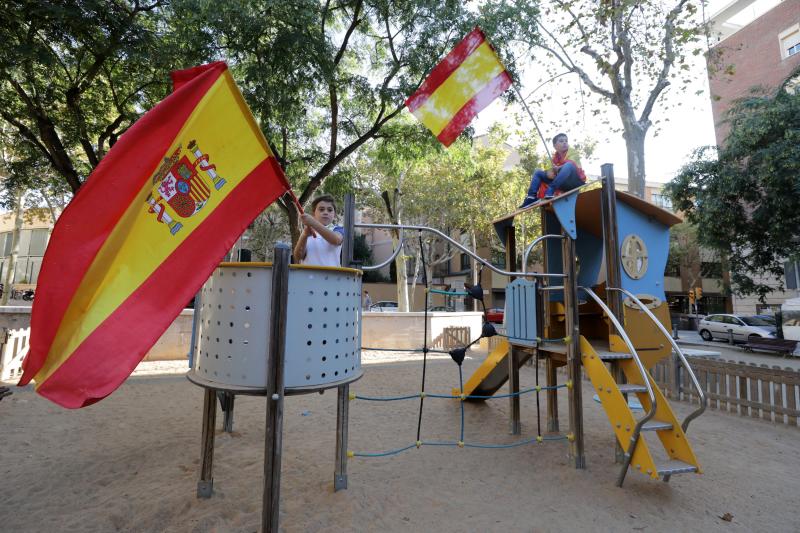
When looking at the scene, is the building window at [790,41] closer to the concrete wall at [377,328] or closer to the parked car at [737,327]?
the parked car at [737,327]

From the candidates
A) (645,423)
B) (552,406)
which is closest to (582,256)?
(552,406)

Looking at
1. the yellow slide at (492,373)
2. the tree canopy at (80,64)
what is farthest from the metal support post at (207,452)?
the tree canopy at (80,64)

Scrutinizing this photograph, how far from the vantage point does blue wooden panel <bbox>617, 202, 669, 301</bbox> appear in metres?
4.55

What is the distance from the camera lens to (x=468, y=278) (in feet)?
124

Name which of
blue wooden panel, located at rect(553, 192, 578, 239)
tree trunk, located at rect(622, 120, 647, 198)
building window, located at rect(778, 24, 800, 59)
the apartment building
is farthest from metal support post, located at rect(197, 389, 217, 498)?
building window, located at rect(778, 24, 800, 59)

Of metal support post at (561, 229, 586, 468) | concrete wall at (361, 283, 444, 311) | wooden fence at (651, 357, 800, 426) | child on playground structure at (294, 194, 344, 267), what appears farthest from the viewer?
concrete wall at (361, 283, 444, 311)

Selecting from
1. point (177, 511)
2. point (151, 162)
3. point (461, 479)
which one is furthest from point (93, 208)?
point (461, 479)

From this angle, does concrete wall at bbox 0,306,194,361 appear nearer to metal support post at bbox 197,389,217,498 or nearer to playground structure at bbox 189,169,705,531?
playground structure at bbox 189,169,705,531

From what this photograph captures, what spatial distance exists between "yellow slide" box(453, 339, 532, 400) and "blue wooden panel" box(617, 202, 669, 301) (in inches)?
67.0

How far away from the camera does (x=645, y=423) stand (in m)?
3.59

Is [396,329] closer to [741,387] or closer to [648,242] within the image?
[741,387]

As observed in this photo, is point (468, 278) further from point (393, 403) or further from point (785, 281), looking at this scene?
point (393, 403)

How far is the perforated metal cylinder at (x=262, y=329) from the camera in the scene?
2566 mm

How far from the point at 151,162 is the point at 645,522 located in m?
4.19
